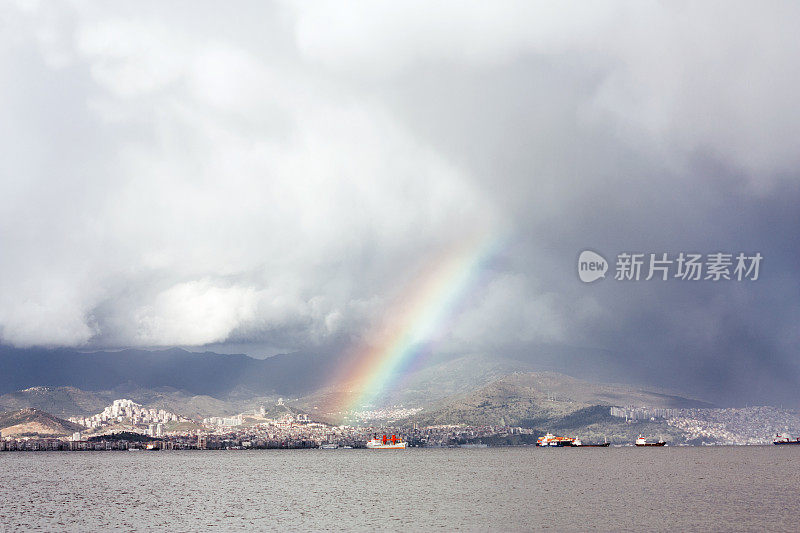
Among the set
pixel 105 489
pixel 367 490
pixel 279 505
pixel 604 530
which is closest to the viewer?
pixel 604 530

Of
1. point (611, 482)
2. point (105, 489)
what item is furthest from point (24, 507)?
point (611, 482)

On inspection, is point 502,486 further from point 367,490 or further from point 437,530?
point 437,530

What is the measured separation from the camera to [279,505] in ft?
400

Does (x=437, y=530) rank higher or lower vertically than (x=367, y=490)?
higher

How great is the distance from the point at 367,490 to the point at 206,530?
68438 millimetres

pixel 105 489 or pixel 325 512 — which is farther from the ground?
pixel 325 512

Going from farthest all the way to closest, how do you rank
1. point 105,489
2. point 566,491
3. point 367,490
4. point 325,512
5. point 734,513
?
point 105,489
point 367,490
point 566,491
point 325,512
point 734,513

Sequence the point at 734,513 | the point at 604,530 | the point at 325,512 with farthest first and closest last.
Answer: the point at 325,512, the point at 734,513, the point at 604,530

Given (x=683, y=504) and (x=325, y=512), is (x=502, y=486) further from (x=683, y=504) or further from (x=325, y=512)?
(x=325, y=512)

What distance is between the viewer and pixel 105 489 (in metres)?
169

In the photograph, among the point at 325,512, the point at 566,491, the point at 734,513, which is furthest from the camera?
the point at 566,491

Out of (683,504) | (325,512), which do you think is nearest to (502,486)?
(683,504)

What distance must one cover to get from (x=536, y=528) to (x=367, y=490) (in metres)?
72.6

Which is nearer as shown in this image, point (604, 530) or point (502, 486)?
point (604, 530)
